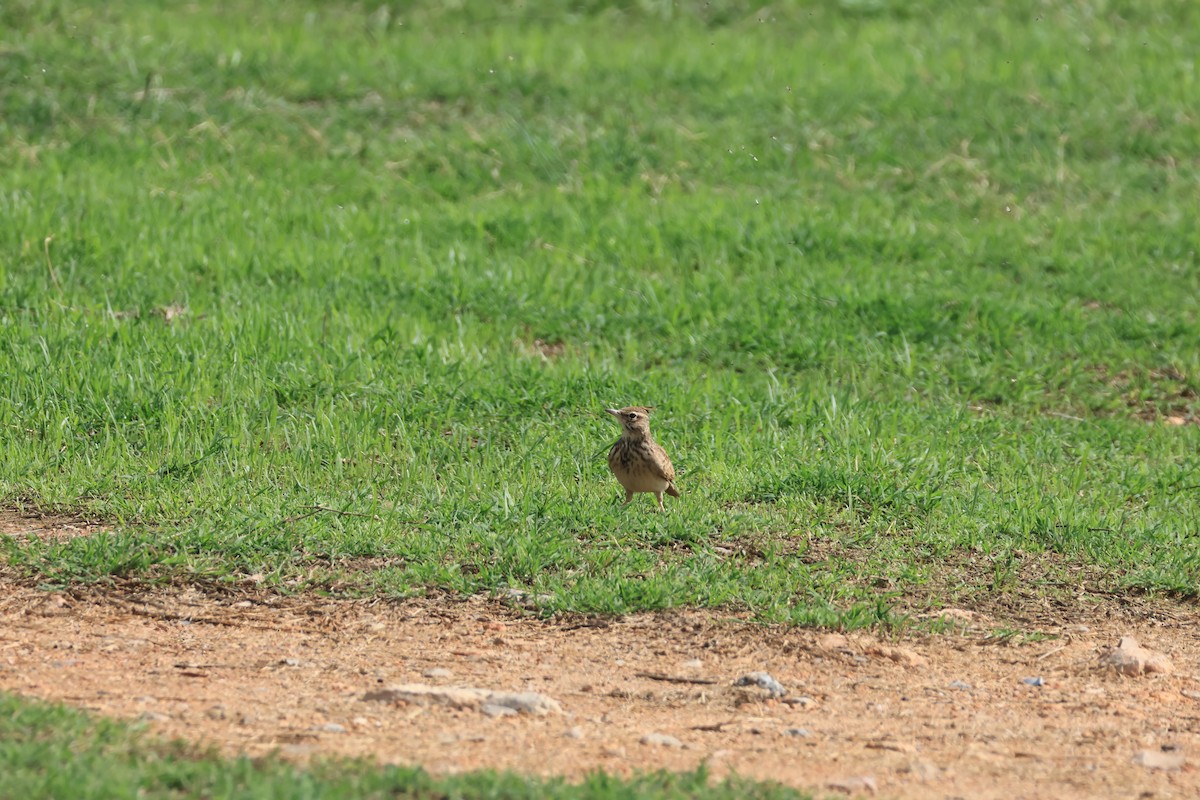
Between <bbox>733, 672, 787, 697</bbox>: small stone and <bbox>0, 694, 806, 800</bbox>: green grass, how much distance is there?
3.08 ft

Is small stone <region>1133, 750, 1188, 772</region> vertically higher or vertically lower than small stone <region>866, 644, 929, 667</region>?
higher

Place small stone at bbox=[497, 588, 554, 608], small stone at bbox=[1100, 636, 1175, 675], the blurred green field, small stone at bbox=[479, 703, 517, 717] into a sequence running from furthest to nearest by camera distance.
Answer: the blurred green field, small stone at bbox=[497, 588, 554, 608], small stone at bbox=[1100, 636, 1175, 675], small stone at bbox=[479, 703, 517, 717]

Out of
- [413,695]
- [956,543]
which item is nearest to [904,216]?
[956,543]

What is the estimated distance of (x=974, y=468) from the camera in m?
7.74

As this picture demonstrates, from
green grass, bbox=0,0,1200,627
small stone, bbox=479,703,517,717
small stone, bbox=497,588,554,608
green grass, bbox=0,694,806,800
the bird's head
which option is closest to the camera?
green grass, bbox=0,694,806,800

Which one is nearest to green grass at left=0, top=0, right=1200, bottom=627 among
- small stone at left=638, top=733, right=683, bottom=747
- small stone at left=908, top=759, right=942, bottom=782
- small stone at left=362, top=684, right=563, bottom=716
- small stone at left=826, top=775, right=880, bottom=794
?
small stone at left=362, top=684, right=563, bottom=716

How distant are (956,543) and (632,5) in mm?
11209

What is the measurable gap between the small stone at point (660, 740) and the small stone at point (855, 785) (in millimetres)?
529

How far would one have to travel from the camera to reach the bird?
671 centimetres

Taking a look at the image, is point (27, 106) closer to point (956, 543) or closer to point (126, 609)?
point (126, 609)

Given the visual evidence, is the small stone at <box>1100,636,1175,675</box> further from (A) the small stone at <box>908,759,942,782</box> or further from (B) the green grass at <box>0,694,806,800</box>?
(B) the green grass at <box>0,694,806,800</box>

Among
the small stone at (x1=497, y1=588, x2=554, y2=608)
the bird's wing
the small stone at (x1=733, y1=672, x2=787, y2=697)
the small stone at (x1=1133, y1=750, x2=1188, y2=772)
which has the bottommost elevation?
the small stone at (x1=497, y1=588, x2=554, y2=608)

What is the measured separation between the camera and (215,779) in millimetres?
3949

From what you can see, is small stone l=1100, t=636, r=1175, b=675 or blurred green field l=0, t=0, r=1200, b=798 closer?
small stone l=1100, t=636, r=1175, b=675
